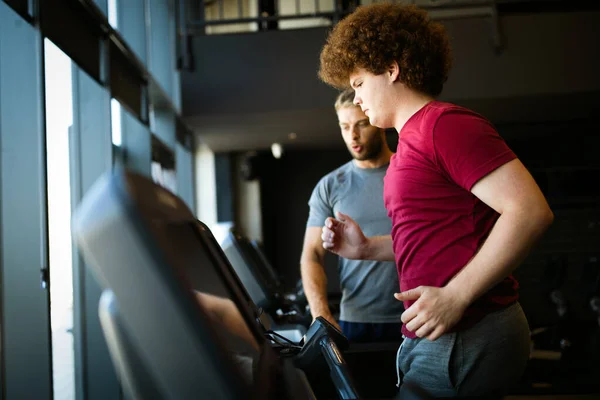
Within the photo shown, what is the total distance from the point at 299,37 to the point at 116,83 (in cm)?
212

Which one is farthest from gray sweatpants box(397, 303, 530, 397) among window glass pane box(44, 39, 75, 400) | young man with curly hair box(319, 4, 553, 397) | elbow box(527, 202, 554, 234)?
window glass pane box(44, 39, 75, 400)

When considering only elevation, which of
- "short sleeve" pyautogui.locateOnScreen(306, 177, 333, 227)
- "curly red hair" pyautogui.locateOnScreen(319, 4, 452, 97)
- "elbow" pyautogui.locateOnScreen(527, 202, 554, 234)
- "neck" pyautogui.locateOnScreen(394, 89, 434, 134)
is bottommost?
"elbow" pyautogui.locateOnScreen(527, 202, 554, 234)

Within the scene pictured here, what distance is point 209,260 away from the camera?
72cm

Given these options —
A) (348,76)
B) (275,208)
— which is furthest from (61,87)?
(275,208)

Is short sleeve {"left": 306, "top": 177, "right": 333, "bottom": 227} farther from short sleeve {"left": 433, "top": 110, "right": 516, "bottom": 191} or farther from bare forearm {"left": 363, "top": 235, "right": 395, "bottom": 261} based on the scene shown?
short sleeve {"left": 433, "top": 110, "right": 516, "bottom": 191}

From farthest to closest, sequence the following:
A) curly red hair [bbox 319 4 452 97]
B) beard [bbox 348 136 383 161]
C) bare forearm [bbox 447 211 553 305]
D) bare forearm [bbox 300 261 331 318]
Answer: beard [bbox 348 136 383 161]
bare forearm [bbox 300 261 331 318]
curly red hair [bbox 319 4 452 97]
bare forearm [bbox 447 211 553 305]

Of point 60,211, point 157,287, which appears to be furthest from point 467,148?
point 60,211

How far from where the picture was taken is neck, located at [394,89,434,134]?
1.15 meters

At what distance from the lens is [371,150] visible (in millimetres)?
2379

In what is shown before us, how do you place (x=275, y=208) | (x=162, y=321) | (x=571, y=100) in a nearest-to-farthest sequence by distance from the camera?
(x=162, y=321), (x=571, y=100), (x=275, y=208)

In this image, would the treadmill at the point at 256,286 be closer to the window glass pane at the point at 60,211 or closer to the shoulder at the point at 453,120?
the window glass pane at the point at 60,211

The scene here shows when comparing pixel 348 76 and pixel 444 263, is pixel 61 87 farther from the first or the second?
Answer: pixel 444 263

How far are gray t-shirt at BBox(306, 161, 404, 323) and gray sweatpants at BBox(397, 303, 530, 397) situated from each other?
1.20 m

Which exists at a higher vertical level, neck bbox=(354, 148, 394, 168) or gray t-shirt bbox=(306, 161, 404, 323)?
neck bbox=(354, 148, 394, 168)
